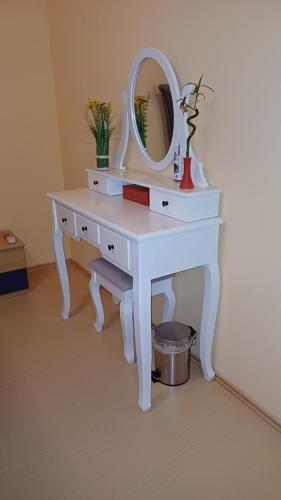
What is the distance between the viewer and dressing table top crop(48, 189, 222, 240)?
1452 mm

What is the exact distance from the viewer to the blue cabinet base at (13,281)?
8.93 ft

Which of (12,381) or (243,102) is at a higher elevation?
(243,102)

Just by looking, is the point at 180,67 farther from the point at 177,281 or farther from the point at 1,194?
the point at 1,194

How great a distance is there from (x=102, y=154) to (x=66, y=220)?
44 centimetres

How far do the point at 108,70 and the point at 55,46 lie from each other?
0.84 m

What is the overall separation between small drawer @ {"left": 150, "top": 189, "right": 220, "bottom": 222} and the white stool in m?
0.43

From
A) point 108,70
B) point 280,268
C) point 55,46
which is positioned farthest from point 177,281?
point 55,46

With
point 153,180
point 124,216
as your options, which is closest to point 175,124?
point 153,180

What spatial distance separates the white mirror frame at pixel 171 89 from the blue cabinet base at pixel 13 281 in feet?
4.44

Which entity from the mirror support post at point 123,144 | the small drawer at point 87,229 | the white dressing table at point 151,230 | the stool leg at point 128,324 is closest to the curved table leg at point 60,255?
the white dressing table at point 151,230

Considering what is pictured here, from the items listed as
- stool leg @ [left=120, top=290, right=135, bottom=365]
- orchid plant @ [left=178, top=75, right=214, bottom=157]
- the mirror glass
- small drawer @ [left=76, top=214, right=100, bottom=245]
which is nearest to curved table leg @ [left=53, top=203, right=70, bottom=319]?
small drawer @ [left=76, top=214, right=100, bottom=245]

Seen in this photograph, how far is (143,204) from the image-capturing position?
184 centimetres

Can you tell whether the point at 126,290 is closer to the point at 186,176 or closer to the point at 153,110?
the point at 186,176

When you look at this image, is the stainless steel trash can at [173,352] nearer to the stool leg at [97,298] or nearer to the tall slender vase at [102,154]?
the stool leg at [97,298]
